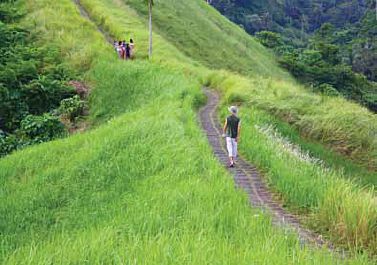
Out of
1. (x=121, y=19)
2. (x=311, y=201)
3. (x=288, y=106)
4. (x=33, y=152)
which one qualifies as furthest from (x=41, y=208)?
(x=121, y=19)

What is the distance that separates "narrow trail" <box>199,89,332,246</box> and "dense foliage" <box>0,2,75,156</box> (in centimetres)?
582

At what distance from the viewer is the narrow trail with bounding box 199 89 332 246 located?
6805 mm

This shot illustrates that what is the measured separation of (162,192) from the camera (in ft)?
25.5

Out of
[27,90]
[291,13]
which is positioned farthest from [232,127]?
[291,13]

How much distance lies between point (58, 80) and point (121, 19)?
13.7m

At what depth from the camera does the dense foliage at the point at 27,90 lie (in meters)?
16.8

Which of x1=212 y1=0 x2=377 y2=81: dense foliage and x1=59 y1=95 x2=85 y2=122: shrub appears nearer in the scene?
x1=59 y1=95 x2=85 y2=122: shrub

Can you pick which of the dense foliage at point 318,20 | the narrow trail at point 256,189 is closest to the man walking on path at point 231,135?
the narrow trail at point 256,189

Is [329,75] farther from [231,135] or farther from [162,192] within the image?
[162,192]

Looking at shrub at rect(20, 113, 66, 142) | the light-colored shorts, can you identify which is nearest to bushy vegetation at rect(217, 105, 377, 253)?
the light-colored shorts

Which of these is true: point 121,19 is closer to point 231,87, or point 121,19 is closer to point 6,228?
point 231,87

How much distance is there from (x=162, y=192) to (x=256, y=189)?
1.77 metres

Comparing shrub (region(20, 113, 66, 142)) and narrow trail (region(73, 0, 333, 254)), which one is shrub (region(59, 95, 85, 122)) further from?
narrow trail (region(73, 0, 333, 254))

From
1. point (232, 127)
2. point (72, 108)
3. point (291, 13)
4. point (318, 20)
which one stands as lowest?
Answer: point (318, 20)
